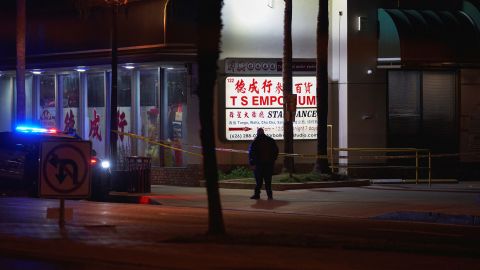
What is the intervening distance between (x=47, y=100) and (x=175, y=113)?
22.2 ft

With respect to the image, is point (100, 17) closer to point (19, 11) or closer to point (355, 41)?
point (19, 11)

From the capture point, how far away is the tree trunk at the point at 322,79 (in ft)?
89.4

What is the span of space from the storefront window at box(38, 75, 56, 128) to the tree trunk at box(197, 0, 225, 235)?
22.3 metres

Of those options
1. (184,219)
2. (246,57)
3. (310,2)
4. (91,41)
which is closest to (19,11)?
(91,41)

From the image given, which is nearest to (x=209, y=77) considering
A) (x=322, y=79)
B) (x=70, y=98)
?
(x=322, y=79)

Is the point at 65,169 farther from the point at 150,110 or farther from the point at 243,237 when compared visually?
the point at 150,110

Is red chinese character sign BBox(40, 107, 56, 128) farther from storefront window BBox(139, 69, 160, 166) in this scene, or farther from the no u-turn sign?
the no u-turn sign

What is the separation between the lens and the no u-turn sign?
1399cm

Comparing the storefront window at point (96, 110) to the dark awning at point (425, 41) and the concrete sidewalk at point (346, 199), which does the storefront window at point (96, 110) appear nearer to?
the concrete sidewalk at point (346, 199)

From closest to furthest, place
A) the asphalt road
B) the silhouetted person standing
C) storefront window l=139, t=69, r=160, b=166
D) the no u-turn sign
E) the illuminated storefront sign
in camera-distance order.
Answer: the asphalt road → the no u-turn sign → the silhouetted person standing → the illuminated storefront sign → storefront window l=139, t=69, r=160, b=166

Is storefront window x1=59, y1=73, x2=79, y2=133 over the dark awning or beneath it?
beneath

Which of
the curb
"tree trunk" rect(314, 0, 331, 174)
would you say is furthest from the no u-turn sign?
"tree trunk" rect(314, 0, 331, 174)

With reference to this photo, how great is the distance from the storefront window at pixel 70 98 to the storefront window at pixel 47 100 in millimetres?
634

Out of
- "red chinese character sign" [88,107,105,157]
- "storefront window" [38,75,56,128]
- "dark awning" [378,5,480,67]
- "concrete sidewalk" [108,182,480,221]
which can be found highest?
"dark awning" [378,5,480,67]
